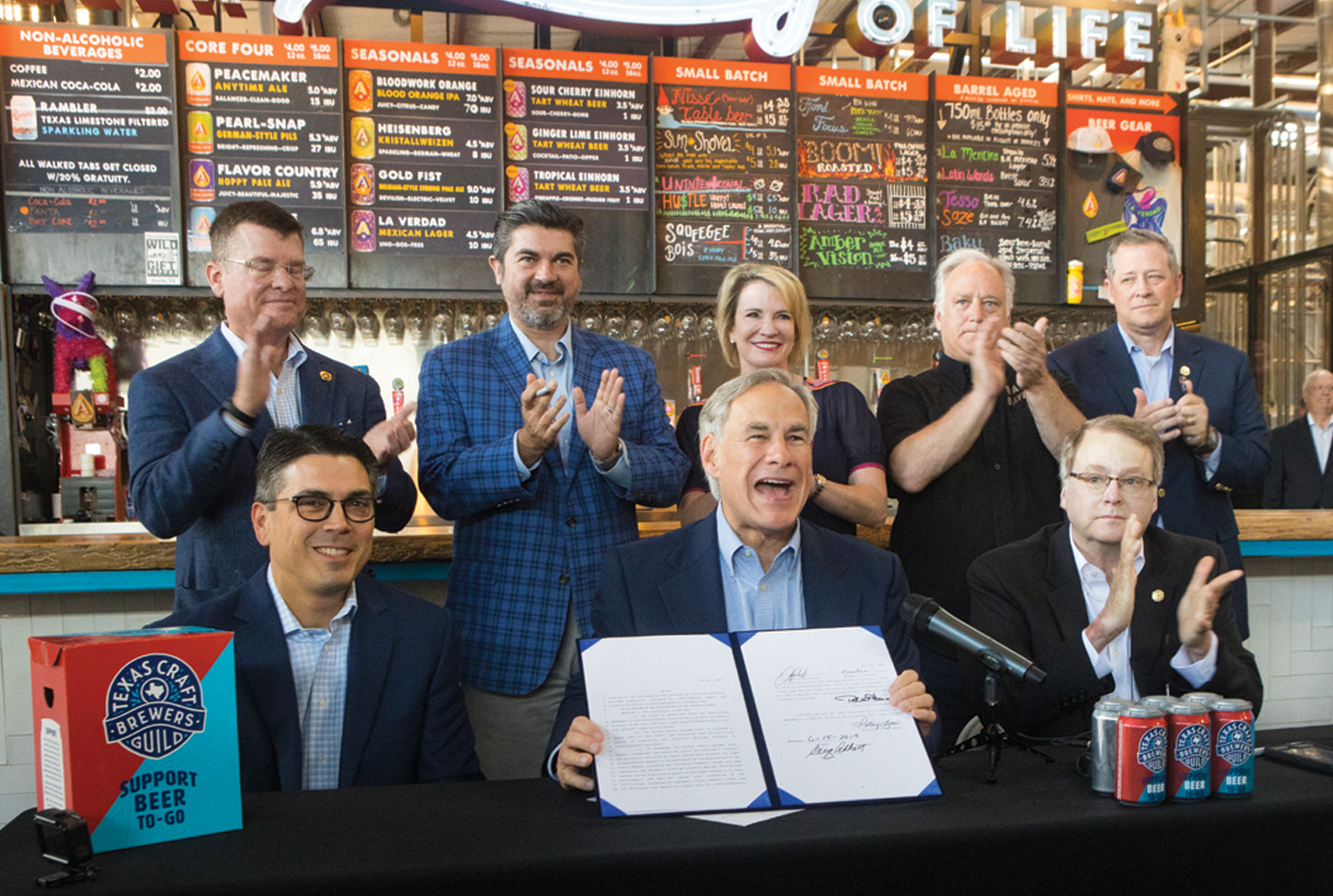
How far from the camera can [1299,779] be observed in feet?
4.61

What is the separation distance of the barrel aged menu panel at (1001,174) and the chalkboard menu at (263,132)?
2771 millimetres

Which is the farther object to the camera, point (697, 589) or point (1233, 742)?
point (697, 589)

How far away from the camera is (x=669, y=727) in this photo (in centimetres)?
130

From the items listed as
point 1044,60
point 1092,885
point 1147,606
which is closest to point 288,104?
point 1044,60

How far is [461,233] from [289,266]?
87.9 inches

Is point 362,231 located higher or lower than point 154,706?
higher

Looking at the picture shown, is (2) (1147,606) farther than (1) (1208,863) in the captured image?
Yes

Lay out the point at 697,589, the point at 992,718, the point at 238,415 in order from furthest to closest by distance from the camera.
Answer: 1. the point at 238,415
2. the point at 697,589
3. the point at 992,718

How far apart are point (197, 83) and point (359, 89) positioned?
0.65 metres

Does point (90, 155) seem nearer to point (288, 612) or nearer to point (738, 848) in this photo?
point (288, 612)

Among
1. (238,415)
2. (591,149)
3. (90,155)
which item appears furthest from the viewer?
(591,149)

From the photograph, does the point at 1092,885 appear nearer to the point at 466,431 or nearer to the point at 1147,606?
the point at 1147,606

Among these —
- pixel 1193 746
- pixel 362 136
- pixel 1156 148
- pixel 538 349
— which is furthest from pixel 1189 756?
pixel 1156 148

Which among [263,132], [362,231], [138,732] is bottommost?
[138,732]
